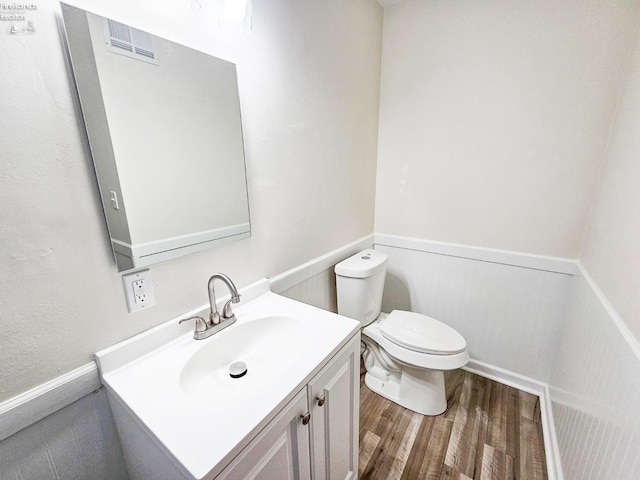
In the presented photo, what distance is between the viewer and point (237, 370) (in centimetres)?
92

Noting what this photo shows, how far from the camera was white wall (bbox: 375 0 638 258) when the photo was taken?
1.35 metres

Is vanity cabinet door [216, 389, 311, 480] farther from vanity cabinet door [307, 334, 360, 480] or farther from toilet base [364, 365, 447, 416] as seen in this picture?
toilet base [364, 365, 447, 416]

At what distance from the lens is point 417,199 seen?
1.92 meters

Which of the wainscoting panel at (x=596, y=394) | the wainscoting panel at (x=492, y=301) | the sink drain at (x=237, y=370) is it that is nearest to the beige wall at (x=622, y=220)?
the wainscoting panel at (x=596, y=394)

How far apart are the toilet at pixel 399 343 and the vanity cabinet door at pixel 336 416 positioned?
55cm

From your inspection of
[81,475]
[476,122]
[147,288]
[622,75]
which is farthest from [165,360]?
[622,75]

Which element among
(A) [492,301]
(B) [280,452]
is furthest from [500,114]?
(B) [280,452]

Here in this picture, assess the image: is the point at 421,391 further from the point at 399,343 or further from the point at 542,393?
the point at 542,393

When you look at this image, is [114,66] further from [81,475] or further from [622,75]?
[622,75]

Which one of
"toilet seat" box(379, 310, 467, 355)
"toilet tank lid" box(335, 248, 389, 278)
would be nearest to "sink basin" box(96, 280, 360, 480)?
"toilet tank lid" box(335, 248, 389, 278)

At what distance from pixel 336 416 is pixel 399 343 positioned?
682mm

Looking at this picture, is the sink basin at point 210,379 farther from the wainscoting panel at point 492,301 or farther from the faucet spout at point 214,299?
the wainscoting panel at point 492,301

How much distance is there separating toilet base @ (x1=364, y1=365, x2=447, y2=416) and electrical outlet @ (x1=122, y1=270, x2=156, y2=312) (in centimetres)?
139

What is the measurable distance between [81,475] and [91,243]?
2.13ft
